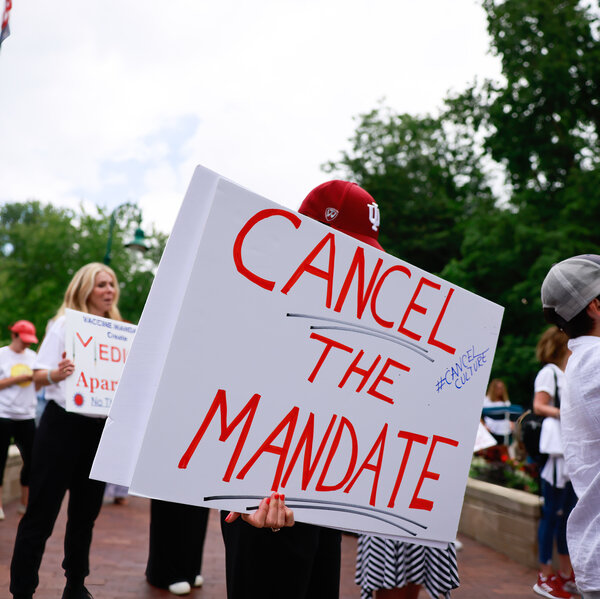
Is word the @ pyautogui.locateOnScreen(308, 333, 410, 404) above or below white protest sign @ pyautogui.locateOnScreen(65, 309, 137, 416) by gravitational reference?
above

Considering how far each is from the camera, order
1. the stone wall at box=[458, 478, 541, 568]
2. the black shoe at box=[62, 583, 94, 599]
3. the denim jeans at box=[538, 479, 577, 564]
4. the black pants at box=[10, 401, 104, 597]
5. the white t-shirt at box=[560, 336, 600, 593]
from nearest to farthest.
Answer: the white t-shirt at box=[560, 336, 600, 593] → the black pants at box=[10, 401, 104, 597] → the black shoe at box=[62, 583, 94, 599] → the denim jeans at box=[538, 479, 577, 564] → the stone wall at box=[458, 478, 541, 568]

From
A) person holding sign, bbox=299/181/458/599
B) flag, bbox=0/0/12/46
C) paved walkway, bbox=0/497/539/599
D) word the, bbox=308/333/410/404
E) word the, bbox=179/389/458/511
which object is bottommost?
paved walkway, bbox=0/497/539/599

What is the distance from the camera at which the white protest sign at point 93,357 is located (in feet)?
12.0

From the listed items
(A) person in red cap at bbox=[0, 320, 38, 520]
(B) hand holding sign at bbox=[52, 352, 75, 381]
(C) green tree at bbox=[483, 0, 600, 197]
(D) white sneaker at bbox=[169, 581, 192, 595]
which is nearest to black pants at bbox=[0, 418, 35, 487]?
(A) person in red cap at bbox=[0, 320, 38, 520]

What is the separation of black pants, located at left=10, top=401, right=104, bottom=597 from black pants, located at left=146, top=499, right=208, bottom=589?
3.08 ft

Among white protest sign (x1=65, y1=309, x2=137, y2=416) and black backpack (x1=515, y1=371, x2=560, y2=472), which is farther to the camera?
black backpack (x1=515, y1=371, x2=560, y2=472)

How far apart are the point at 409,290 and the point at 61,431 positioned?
2.31 metres

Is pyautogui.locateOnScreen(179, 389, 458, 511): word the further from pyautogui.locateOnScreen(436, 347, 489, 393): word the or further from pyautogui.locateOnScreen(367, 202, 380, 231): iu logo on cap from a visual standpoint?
pyautogui.locateOnScreen(367, 202, 380, 231): iu logo on cap

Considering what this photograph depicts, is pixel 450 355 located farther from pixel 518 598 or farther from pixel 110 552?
pixel 110 552

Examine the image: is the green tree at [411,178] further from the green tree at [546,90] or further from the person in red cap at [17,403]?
the person in red cap at [17,403]

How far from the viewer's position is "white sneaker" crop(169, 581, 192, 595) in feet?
15.1

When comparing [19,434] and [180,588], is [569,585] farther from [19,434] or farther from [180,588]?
[19,434]

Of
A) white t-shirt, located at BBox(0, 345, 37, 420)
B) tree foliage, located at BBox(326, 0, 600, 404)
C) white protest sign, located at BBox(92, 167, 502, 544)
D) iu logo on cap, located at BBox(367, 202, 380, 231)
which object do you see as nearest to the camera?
white protest sign, located at BBox(92, 167, 502, 544)

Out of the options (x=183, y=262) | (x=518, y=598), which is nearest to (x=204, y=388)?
(x=183, y=262)
